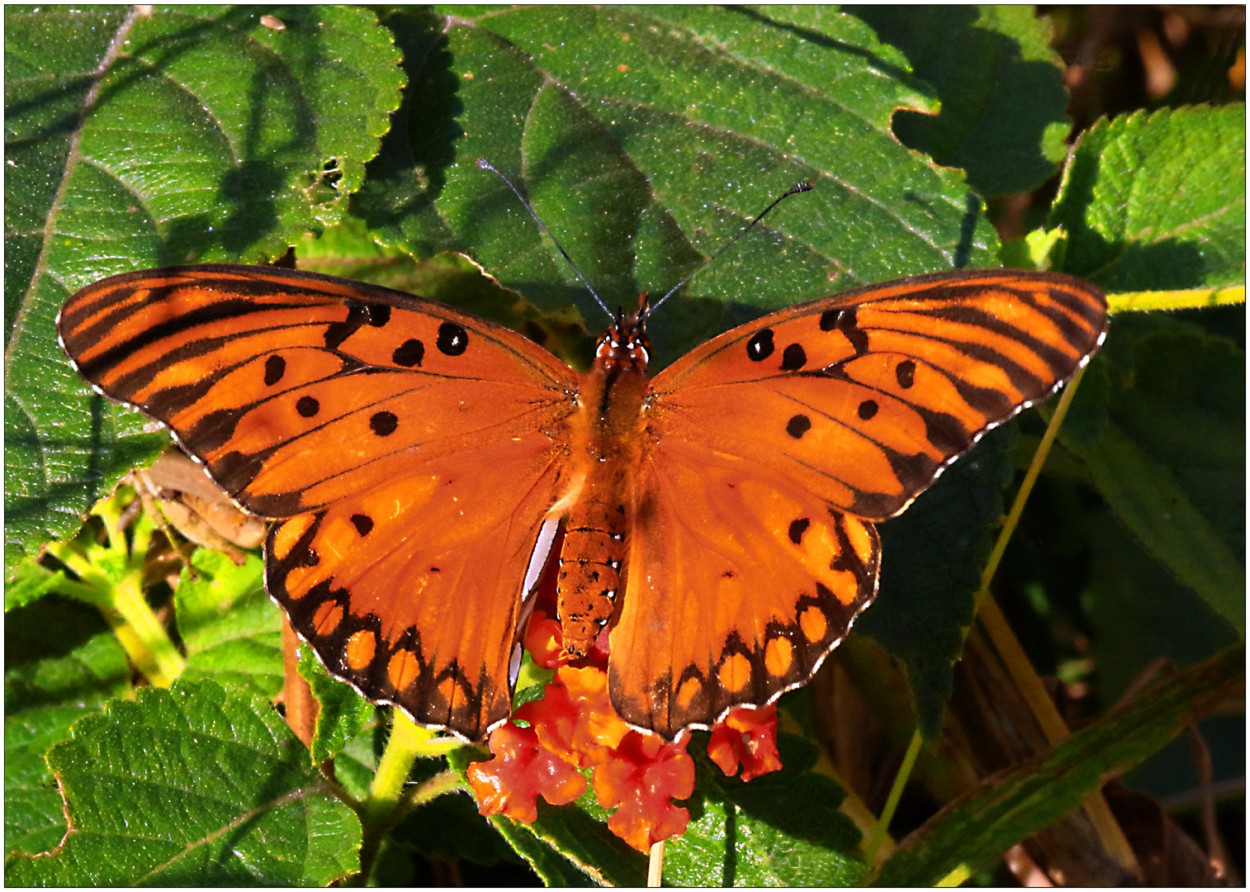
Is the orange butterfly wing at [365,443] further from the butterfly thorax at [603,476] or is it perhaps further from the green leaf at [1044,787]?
the green leaf at [1044,787]

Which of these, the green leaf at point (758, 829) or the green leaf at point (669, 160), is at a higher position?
the green leaf at point (669, 160)

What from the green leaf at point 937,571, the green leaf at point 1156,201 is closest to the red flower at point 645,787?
the green leaf at point 937,571

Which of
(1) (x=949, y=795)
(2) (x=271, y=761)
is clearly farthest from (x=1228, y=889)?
(2) (x=271, y=761)

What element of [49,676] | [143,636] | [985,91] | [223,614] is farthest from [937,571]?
[49,676]

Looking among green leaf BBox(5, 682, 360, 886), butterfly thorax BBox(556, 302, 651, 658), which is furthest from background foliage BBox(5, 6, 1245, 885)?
butterfly thorax BBox(556, 302, 651, 658)

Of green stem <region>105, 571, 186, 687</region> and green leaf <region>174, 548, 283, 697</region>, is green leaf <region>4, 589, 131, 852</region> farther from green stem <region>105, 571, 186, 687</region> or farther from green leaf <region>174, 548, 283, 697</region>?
green leaf <region>174, 548, 283, 697</region>

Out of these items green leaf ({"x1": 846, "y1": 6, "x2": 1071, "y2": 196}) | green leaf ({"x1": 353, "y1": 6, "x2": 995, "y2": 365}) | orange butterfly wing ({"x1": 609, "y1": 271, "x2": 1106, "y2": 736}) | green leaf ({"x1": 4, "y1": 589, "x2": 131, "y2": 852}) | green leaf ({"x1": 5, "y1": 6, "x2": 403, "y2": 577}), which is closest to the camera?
orange butterfly wing ({"x1": 609, "y1": 271, "x2": 1106, "y2": 736})

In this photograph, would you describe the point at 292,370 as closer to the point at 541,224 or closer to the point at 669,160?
the point at 541,224
